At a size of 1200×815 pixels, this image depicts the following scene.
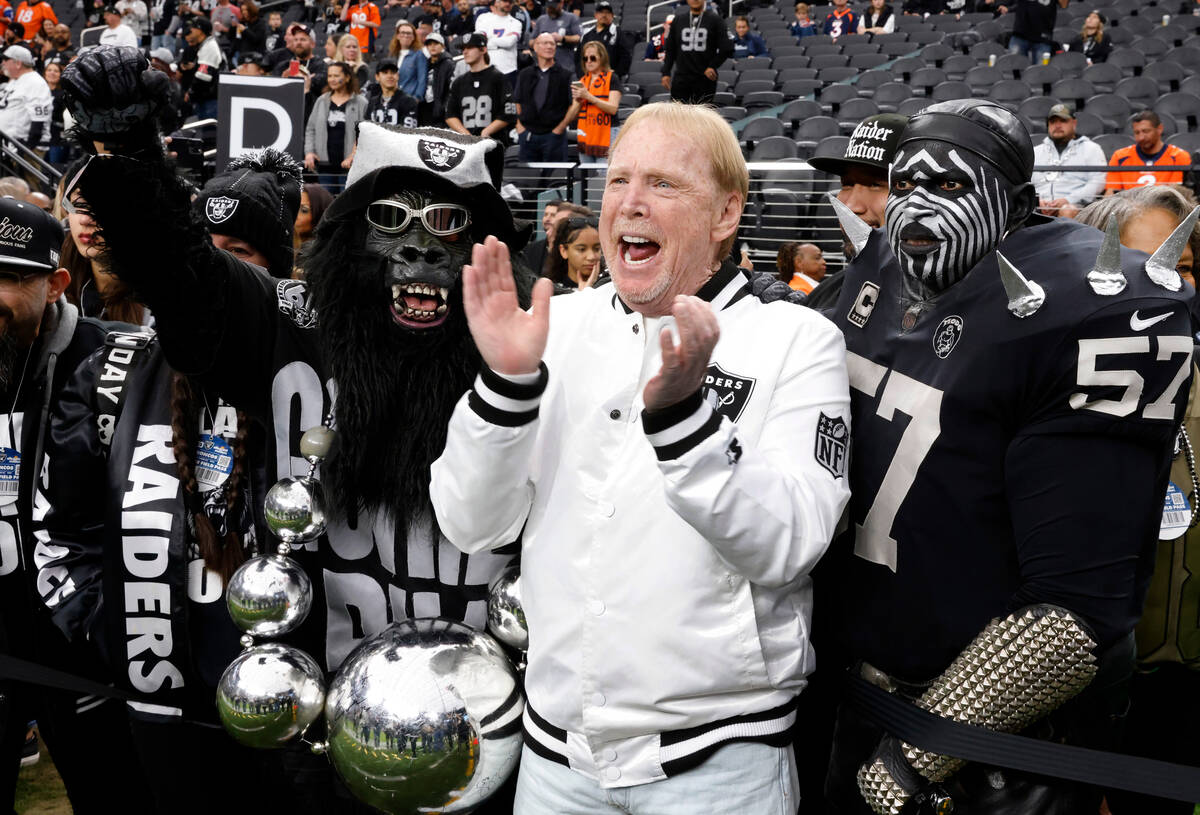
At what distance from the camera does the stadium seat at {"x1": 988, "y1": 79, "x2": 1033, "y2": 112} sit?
40.7 ft

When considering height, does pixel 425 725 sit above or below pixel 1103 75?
below

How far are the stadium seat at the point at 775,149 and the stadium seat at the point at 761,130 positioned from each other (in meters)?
0.70

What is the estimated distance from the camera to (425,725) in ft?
7.20

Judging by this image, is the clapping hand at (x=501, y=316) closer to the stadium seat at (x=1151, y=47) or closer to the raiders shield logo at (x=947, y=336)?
the raiders shield logo at (x=947, y=336)

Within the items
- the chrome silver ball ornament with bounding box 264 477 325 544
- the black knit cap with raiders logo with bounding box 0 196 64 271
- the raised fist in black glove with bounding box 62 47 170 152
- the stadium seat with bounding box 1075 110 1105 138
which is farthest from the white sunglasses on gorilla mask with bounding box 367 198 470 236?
the stadium seat with bounding box 1075 110 1105 138

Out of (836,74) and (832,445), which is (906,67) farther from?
(832,445)

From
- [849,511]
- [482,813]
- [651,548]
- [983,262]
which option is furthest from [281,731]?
[983,262]

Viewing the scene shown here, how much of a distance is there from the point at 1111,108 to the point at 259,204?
10853 millimetres

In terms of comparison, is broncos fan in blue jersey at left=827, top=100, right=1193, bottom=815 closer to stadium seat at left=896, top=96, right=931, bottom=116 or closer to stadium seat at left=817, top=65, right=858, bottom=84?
stadium seat at left=896, top=96, right=931, bottom=116

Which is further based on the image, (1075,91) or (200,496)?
(1075,91)

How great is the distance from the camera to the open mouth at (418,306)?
2.48 meters

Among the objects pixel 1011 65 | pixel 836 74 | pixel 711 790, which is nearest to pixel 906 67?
pixel 836 74

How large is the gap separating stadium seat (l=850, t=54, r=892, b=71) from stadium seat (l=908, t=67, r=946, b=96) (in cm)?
121

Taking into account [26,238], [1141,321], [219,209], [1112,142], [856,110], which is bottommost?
[856,110]
